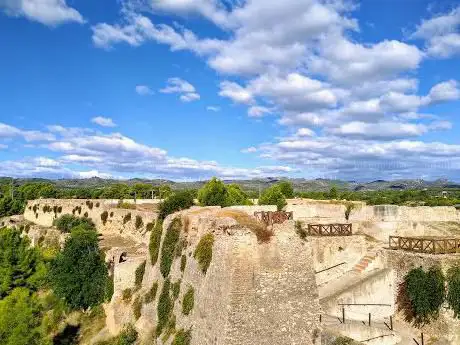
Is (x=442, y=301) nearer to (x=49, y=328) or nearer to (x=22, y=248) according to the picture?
(x=49, y=328)

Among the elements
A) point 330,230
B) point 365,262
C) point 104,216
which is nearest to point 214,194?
point 104,216

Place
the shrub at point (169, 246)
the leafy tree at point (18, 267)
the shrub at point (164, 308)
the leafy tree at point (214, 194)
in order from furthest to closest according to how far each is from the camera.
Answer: the leafy tree at point (214, 194) < the leafy tree at point (18, 267) < the shrub at point (169, 246) < the shrub at point (164, 308)

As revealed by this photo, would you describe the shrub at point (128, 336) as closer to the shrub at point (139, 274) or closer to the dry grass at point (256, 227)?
the shrub at point (139, 274)

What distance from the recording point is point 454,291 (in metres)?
18.3

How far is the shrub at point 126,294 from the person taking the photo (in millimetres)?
25203

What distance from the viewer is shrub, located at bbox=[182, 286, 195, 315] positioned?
17.7m

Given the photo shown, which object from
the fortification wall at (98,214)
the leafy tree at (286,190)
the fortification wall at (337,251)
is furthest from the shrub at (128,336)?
the leafy tree at (286,190)

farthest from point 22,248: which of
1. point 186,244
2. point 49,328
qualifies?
point 186,244

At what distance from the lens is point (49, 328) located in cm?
2902

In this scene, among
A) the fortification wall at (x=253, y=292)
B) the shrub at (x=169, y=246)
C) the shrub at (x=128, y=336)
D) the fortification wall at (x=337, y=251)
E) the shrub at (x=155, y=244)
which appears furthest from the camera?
the shrub at (x=155, y=244)

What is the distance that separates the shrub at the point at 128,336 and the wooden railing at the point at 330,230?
10.1 m

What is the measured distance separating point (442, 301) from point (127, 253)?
64.1 feet

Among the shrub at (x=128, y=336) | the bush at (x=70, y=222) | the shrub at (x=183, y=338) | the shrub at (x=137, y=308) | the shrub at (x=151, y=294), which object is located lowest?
the shrub at (x=128, y=336)

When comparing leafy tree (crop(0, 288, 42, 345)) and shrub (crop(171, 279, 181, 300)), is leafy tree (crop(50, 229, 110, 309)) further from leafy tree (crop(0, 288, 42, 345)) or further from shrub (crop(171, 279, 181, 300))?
shrub (crop(171, 279, 181, 300))
